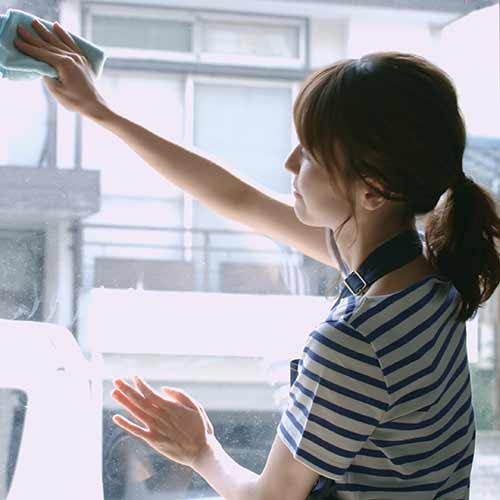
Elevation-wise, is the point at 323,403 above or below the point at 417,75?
below

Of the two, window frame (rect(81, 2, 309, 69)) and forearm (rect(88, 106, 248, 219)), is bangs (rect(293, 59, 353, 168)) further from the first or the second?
window frame (rect(81, 2, 309, 69))

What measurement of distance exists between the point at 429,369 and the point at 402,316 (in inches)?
2.8

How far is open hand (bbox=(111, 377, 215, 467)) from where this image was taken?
1.17m

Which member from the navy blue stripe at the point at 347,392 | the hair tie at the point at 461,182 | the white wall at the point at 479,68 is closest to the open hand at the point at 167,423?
the navy blue stripe at the point at 347,392

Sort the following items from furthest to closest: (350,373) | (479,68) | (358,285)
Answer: (479,68) < (358,285) < (350,373)

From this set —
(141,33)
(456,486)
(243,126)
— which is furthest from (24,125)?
(456,486)

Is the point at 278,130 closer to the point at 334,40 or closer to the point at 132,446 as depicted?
the point at 334,40

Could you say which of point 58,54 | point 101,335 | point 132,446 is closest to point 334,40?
point 58,54

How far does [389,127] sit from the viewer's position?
100 centimetres

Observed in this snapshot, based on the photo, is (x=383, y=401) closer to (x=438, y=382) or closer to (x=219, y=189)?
(x=438, y=382)

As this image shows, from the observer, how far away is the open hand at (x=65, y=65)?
1.14m

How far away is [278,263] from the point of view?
4.59 ft

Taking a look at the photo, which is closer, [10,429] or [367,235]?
[367,235]

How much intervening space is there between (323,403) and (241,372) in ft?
1.34
